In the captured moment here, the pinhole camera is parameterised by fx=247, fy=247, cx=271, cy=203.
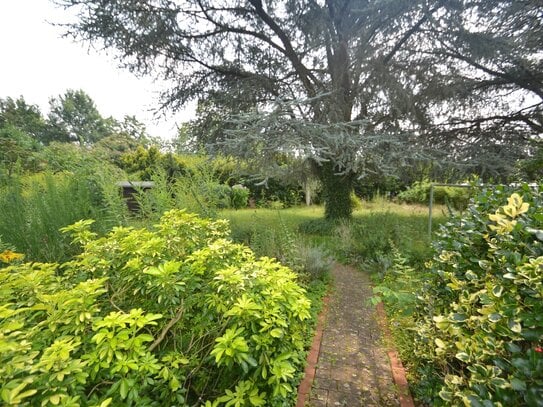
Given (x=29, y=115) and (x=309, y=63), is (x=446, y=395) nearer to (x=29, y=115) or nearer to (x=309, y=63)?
(x=309, y=63)

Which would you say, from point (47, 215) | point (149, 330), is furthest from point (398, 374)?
point (47, 215)

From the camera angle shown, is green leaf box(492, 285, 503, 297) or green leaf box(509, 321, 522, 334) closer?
green leaf box(509, 321, 522, 334)

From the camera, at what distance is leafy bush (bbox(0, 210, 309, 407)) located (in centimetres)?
89

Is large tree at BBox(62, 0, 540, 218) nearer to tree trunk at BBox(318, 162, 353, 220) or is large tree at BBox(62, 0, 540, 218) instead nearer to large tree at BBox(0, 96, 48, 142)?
tree trunk at BBox(318, 162, 353, 220)

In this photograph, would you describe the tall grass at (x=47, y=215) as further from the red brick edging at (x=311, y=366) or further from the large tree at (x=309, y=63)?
the red brick edging at (x=311, y=366)

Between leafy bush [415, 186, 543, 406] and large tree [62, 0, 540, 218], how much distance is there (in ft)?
8.14

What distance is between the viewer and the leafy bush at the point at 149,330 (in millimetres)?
887

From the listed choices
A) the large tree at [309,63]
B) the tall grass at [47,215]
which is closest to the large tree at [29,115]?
the large tree at [309,63]

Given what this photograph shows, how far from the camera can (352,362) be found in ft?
6.98

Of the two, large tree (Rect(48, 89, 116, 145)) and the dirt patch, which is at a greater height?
large tree (Rect(48, 89, 116, 145))

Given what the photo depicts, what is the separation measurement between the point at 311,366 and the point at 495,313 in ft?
4.84

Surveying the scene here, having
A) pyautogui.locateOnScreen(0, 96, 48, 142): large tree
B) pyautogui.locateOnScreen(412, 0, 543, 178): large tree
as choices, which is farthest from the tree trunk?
pyautogui.locateOnScreen(0, 96, 48, 142): large tree

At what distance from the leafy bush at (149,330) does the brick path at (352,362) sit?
0.34 metres

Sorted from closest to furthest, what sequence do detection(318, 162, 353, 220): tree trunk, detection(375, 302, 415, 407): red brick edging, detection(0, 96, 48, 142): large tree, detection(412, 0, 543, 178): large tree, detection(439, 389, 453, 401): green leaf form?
detection(439, 389, 453, 401): green leaf → detection(375, 302, 415, 407): red brick edging → detection(412, 0, 543, 178): large tree → detection(318, 162, 353, 220): tree trunk → detection(0, 96, 48, 142): large tree
